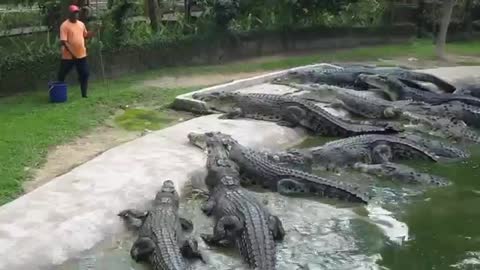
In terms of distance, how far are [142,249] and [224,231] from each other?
0.84m

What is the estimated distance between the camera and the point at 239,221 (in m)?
6.43

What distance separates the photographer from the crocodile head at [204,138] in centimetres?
873

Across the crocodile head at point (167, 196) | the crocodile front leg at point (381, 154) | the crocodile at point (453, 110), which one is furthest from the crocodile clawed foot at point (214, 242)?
the crocodile at point (453, 110)

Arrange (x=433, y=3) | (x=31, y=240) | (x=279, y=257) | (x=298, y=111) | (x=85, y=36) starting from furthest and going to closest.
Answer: (x=433, y=3), (x=85, y=36), (x=298, y=111), (x=279, y=257), (x=31, y=240)

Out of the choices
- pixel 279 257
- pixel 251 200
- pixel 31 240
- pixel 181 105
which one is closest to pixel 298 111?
pixel 181 105

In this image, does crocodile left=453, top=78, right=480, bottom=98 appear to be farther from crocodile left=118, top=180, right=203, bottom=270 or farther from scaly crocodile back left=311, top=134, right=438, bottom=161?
crocodile left=118, top=180, right=203, bottom=270

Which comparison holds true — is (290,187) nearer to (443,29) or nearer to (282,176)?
(282,176)

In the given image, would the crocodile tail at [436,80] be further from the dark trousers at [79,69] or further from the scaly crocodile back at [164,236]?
the scaly crocodile back at [164,236]

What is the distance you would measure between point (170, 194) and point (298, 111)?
13.2 feet

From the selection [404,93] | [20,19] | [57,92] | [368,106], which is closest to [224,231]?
[368,106]

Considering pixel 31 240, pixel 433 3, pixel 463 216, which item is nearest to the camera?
pixel 31 240

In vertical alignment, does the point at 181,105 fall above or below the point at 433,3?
below

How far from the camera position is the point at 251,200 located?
6.85 m

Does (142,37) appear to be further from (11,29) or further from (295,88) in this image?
(295,88)
